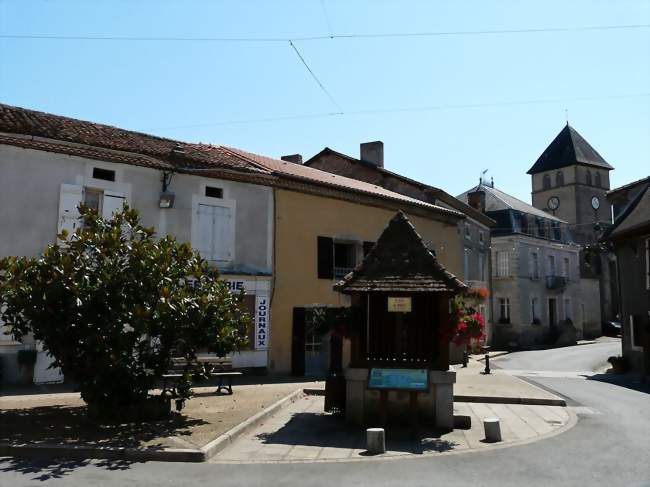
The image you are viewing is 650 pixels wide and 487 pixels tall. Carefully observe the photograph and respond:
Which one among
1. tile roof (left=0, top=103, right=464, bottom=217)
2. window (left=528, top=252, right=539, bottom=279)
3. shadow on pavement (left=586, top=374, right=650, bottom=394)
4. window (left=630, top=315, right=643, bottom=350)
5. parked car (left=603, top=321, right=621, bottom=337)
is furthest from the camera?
parked car (left=603, top=321, right=621, bottom=337)

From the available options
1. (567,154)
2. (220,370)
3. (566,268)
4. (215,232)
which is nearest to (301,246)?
(215,232)

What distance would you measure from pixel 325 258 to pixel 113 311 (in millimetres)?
10503

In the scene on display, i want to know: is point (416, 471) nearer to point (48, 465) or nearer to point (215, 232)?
point (48, 465)

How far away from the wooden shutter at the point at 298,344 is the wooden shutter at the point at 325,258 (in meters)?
1.51

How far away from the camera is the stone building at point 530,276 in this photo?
34719 millimetres

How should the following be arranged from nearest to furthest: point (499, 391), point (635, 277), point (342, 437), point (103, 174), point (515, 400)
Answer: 1. point (342, 437)
2. point (515, 400)
3. point (499, 391)
4. point (103, 174)
5. point (635, 277)

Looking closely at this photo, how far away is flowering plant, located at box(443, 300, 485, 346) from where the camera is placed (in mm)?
9703

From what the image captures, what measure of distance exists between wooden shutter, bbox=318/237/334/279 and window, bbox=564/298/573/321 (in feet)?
86.3

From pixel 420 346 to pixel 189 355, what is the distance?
4.17 meters

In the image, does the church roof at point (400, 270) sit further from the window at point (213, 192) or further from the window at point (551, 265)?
the window at point (551, 265)

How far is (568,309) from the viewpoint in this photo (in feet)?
130

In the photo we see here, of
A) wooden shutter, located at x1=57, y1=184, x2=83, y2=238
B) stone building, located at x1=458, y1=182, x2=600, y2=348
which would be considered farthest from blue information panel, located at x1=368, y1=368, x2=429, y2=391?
stone building, located at x1=458, y1=182, x2=600, y2=348

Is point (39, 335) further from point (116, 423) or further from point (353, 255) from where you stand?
point (353, 255)

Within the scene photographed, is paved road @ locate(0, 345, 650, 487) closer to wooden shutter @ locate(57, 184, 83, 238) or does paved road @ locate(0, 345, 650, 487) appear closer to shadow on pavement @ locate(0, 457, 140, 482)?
shadow on pavement @ locate(0, 457, 140, 482)
